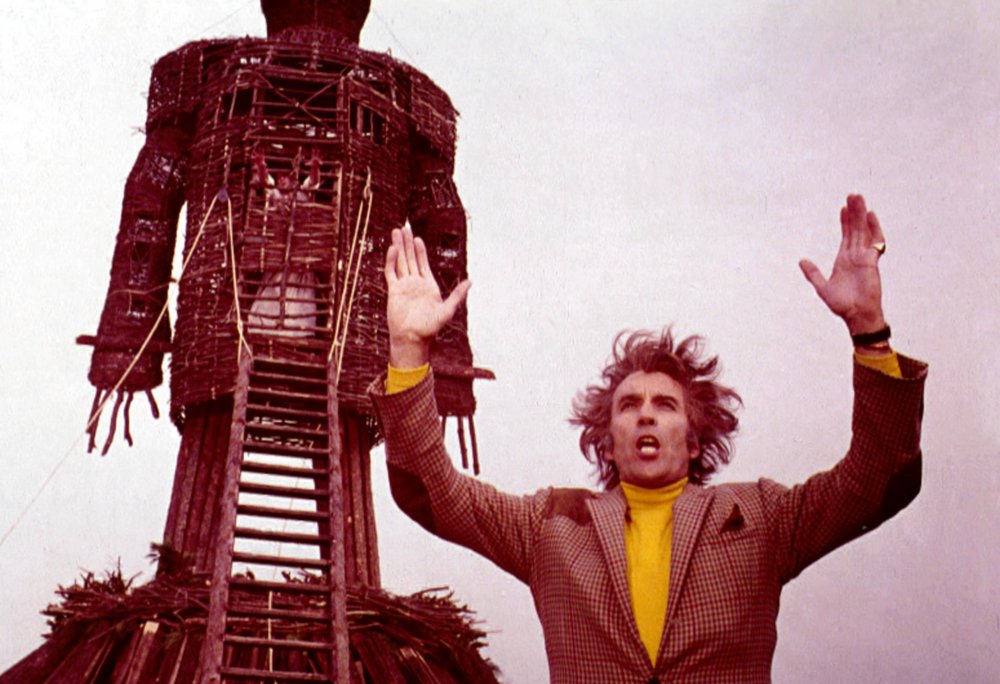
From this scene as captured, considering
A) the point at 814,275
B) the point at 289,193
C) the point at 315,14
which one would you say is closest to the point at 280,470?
the point at 289,193

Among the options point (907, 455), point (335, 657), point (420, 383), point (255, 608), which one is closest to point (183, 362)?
point (255, 608)

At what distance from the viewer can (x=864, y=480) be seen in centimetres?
352

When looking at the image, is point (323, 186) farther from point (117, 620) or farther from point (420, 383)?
point (420, 383)

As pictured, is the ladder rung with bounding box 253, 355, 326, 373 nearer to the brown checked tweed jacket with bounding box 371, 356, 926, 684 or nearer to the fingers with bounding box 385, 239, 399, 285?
the fingers with bounding box 385, 239, 399, 285

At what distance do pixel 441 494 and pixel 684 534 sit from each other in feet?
2.54

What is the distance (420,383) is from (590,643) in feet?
3.11

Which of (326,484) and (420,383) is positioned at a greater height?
(326,484)

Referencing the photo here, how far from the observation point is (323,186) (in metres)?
12.7

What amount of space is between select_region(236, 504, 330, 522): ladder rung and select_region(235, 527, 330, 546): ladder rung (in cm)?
12

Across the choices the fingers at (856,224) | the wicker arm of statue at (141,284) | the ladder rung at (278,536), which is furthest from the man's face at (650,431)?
the wicker arm of statue at (141,284)

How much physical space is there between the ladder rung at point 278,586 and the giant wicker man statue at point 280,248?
3.26 feet

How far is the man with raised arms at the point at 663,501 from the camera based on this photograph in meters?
3.50

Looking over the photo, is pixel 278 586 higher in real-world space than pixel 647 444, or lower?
higher

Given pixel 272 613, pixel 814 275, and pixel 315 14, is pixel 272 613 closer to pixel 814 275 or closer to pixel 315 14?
pixel 814 275
